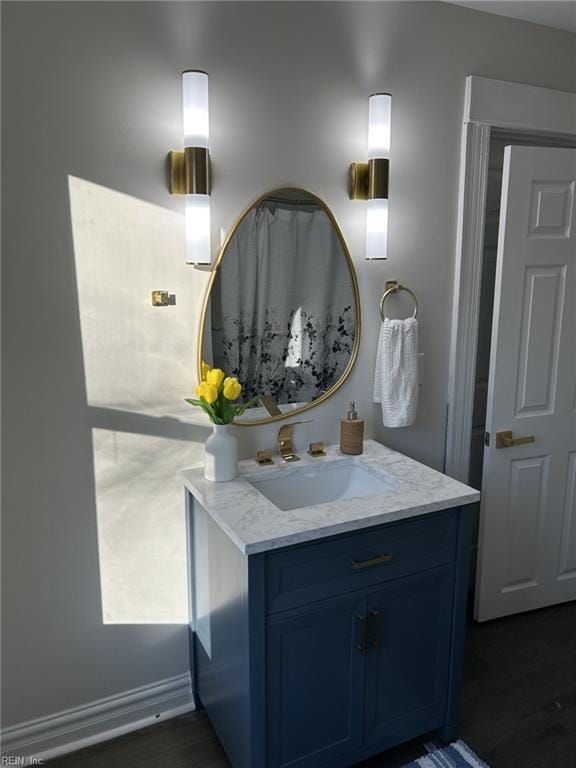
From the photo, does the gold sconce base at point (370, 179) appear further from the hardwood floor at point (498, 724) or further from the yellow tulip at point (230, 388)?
the hardwood floor at point (498, 724)

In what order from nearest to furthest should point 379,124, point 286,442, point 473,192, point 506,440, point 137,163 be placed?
1. point 137,163
2. point 379,124
3. point 286,442
4. point 473,192
5. point 506,440

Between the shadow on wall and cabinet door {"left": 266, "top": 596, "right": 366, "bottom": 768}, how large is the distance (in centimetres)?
56

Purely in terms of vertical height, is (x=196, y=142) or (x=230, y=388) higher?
(x=196, y=142)

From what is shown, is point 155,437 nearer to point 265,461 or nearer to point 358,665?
point 265,461

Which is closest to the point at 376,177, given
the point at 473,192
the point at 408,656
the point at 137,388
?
the point at 473,192

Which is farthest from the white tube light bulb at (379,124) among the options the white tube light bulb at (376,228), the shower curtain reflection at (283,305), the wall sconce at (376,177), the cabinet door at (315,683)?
the cabinet door at (315,683)

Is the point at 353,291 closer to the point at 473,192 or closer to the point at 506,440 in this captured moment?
the point at 473,192

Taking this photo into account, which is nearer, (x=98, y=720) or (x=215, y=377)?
(x=215, y=377)

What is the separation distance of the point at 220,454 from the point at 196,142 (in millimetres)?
932

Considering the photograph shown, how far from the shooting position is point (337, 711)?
67.6 inches

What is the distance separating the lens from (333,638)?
5.48ft

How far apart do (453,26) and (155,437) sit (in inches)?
71.4

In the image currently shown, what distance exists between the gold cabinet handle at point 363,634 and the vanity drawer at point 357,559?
92 millimetres

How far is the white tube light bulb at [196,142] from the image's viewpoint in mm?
1726
